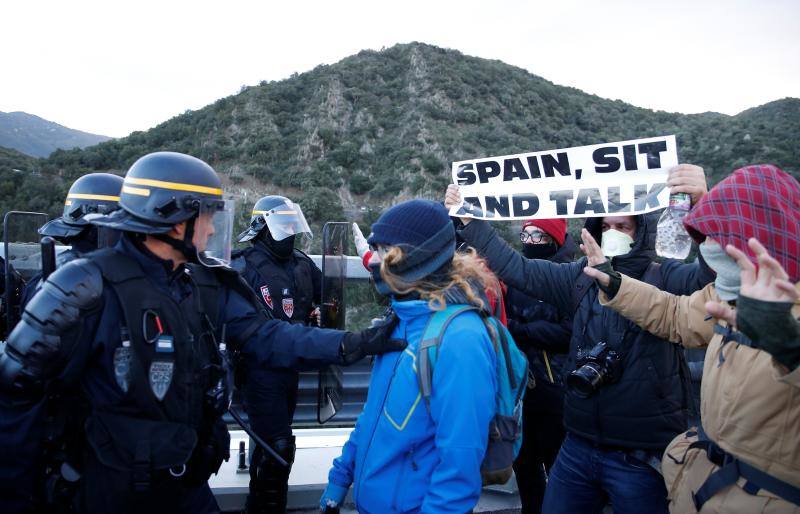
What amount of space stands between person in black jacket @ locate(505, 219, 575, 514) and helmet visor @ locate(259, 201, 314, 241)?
200 cm

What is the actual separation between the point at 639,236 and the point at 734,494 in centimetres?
153

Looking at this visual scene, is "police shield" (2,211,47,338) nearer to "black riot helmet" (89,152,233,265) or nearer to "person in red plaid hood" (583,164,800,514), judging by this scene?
"black riot helmet" (89,152,233,265)

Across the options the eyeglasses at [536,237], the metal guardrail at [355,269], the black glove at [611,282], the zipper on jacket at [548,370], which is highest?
the eyeglasses at [536,237]

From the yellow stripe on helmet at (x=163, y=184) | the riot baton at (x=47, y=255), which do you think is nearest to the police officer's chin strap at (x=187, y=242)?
the yellow stripe on helmet at (x=163, y=184)

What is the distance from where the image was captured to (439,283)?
230 centimetres

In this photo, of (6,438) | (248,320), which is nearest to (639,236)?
(248,320)

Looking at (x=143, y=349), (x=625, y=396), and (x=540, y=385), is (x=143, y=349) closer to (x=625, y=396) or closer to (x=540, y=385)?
(x=625, y=396)

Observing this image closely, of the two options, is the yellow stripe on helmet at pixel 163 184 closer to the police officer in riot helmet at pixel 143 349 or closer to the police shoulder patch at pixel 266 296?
the police officer in riot helmet at pixel 143 349

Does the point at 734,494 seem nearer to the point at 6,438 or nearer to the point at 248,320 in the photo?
the point at 248,320

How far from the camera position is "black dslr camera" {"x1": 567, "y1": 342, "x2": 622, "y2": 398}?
2.71m

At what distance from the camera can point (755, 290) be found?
1.60 metres

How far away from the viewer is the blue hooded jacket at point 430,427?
195 cm

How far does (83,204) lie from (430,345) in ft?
10.7

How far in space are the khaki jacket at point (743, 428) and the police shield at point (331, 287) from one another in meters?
2.66
